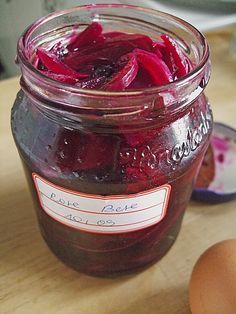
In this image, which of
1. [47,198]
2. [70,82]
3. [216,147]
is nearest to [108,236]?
[47,198]

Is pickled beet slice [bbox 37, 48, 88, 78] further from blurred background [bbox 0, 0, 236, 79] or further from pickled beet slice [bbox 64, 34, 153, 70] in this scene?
blurred background [bbox 0, 0, 236, 79]

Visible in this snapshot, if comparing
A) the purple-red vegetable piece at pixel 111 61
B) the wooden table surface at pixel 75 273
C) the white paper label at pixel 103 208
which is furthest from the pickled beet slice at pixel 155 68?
the wooden table surface at pixel 75 273

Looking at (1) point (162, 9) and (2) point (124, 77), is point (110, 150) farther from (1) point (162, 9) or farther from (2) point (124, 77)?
(1) point (162, 9)

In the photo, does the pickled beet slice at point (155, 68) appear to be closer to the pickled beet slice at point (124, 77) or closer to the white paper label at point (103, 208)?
the pickled beet slice at point (124, 77)

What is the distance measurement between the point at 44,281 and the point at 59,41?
1.05ft

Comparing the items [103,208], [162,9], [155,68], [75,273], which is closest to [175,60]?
[155,68]

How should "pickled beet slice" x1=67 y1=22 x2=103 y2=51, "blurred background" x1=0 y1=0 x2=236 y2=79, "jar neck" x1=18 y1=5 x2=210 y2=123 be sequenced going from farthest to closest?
"blurred background" x1=0 y1=0 x2=236 y2=79
"pickled beet slice" x1=67 y1=22 x2=103 y2=51
"jar neck" x1=18 y1=5 x2=210 y2=123

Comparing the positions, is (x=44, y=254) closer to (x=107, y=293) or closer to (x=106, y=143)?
(x=107, y=293)

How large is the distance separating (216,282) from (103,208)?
0.49ft

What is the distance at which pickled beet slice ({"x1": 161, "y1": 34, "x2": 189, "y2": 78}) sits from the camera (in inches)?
21.2

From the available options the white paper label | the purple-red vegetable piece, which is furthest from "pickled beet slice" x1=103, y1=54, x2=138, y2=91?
the white paper label

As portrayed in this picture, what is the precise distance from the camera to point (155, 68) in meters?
0.50

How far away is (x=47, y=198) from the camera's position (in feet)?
1.83

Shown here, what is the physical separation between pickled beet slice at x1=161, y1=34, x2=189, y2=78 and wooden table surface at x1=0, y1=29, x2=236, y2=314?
0.88ft
